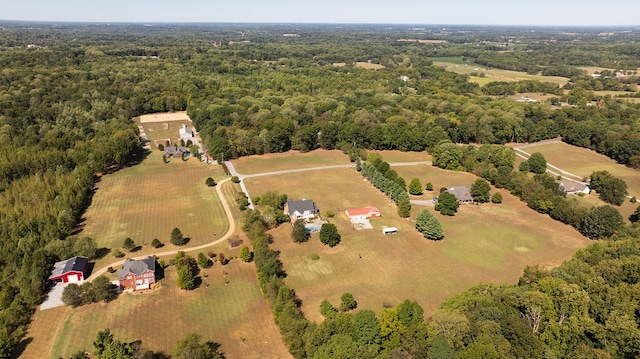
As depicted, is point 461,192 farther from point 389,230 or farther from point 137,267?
point 137,267

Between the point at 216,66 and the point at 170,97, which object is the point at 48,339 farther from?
the point at 216,66

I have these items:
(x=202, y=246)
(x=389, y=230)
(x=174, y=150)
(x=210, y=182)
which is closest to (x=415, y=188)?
(x=389, y=230)

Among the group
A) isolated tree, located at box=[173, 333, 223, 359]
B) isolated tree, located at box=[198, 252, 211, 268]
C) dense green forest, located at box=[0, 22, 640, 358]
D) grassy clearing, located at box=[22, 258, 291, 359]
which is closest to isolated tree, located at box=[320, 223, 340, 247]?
grassy clearing, located at box=[22, 258, 291, 359]

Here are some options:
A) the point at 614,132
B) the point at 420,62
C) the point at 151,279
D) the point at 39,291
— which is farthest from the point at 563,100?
the point at 39,291

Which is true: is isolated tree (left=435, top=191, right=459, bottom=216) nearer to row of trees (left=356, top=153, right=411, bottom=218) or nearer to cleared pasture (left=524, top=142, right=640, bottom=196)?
row of trees (left=356, top=153, right=411, bottom=218)

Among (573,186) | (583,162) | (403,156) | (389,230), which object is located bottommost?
(403,156)

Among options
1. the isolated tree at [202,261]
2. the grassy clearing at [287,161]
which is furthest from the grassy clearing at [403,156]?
the isolated tree at [202,261]
